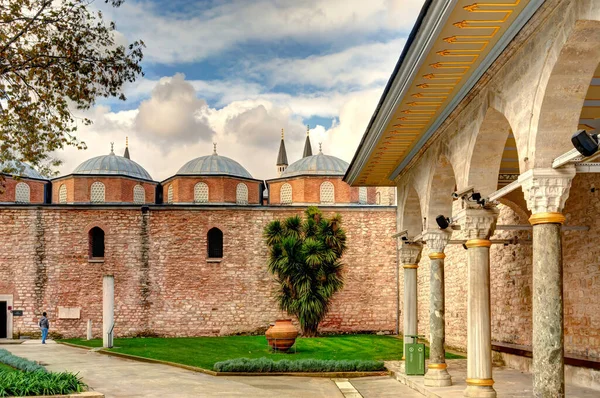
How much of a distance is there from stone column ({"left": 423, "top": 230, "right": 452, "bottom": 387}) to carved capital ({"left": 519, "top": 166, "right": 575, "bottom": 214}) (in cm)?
528

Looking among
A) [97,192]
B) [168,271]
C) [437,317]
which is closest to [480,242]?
[437,317]

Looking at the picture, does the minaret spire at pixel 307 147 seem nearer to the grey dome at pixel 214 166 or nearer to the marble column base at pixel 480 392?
the grey dome at pixel 214 166

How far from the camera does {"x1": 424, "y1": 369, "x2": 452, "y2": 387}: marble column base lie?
11.9 meters

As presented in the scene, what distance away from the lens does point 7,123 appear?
11844 mm

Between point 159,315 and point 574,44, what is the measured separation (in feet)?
73.1

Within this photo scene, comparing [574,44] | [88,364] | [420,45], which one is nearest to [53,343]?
[88,364]

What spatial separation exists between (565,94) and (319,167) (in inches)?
1146

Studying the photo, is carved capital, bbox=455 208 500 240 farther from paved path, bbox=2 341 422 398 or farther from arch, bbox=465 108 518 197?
paved path, bbox=2 341 422 398

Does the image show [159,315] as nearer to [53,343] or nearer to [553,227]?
[53,343]

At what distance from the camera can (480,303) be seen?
31.7 ft

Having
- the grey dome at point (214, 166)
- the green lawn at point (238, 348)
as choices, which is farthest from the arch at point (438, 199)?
the grey dome at point (214, 166)

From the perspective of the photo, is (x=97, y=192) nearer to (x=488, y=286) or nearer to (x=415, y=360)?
(x=415, y=360)

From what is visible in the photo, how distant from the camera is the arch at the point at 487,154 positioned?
29.6ft

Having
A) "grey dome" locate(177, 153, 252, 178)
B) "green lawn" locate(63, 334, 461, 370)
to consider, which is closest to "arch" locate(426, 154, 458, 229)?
"green lawn" locate(63, 334, 461, 370)
